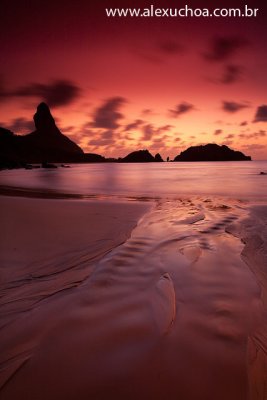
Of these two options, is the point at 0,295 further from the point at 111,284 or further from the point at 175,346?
the point at 175,346

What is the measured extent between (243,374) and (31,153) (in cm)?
18734

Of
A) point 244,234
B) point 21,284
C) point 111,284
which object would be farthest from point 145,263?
point 244,234

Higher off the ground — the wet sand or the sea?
the sea

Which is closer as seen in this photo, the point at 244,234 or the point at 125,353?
the point at 125,353

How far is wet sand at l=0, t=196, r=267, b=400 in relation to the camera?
202 cm

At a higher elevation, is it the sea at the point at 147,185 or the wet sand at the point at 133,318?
the sea at the point at 147,185

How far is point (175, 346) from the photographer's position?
2.40 m

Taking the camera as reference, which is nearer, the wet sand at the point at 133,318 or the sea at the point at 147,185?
the wet sand at the point at 133,318

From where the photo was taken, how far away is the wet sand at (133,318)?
2016 millimetres

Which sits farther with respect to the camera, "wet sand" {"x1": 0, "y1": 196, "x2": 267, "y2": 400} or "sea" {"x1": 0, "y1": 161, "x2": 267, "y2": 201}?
"sea" {"x1": 0, "y1": 161, "x2": 267, "y2": 201}

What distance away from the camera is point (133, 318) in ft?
9.20

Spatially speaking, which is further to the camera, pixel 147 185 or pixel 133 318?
pixel 147 185

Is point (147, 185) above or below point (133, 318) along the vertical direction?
above

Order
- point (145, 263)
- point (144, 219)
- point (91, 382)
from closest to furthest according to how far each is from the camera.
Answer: point (91, 382)
point (145, 263)
point (144, 219)
